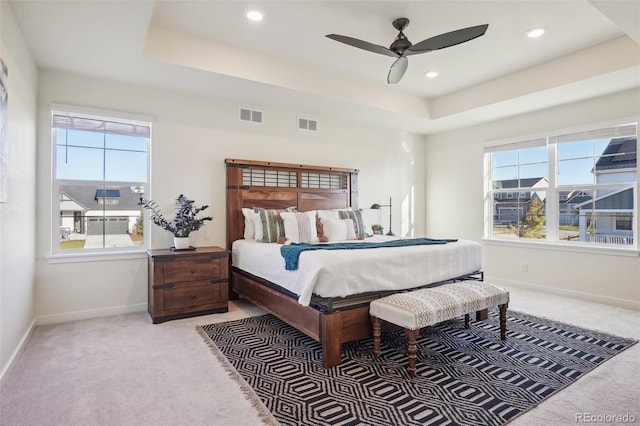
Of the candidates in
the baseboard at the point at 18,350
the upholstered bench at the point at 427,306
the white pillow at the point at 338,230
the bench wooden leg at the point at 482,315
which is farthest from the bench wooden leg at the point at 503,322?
the baseboard at the point at 18,350

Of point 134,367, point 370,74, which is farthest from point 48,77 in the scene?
point 370,74

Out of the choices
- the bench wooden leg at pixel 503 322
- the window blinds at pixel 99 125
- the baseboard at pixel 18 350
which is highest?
the window blinds at pixel 99 125

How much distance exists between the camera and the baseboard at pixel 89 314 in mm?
3475

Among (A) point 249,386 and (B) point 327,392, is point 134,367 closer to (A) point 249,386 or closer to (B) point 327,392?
(A) point 249,386

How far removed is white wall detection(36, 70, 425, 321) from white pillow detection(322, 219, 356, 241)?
3.83ft

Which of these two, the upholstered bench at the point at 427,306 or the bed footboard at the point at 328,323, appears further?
the bed footboard at the point at 328,323

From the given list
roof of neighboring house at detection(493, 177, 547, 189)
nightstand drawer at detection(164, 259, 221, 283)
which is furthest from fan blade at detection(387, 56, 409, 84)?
roof of neighboring house at detection(493, 177, 547, 189)

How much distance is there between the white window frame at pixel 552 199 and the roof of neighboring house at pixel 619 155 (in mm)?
79

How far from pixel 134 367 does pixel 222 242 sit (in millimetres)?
2106

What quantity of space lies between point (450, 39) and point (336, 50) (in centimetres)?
134

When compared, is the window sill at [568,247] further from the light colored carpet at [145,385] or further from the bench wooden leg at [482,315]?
the bench wooden leg at [482,315]

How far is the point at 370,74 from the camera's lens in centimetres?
438

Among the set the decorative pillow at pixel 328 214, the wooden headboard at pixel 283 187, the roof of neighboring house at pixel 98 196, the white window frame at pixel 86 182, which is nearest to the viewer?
the white window frame at pixel 86 182

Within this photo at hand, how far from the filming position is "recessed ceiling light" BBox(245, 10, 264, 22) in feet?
9.75
